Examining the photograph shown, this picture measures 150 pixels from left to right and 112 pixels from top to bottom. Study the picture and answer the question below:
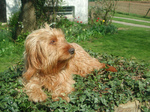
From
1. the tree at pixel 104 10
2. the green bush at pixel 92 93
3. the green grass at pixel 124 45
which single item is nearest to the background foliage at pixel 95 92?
the green bush at pixel 92 93

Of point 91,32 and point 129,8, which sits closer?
point 91,32

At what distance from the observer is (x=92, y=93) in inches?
132

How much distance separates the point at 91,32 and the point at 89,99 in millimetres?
7266

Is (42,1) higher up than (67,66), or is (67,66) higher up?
(42,1)

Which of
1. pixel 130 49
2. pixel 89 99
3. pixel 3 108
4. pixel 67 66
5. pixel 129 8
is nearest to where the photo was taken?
pixel 3 108

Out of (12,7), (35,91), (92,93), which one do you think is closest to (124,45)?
(92,93)

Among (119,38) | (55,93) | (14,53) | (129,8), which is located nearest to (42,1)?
(14,53)

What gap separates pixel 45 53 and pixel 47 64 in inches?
8.1

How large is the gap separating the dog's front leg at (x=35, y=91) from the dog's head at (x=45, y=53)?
0.86 ft

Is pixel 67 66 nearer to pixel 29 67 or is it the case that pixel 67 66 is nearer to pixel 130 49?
pixel 29 67

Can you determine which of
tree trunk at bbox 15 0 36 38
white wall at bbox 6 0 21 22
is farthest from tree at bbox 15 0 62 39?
white wall at bbox 6 0 21 22

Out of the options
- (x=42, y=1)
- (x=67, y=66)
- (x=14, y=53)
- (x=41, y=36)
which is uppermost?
(x=42, y=1)

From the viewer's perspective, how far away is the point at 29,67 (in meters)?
3.32

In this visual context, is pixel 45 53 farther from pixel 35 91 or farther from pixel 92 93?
pixel 92 93
